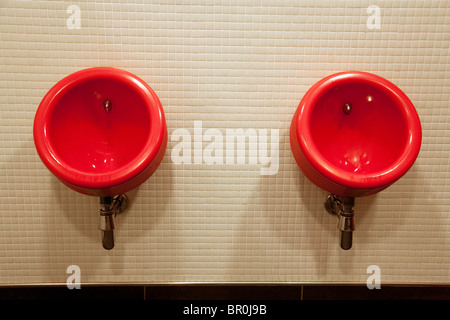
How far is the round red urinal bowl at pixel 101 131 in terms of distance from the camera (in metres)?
1.20

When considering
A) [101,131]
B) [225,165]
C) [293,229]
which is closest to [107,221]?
[101,131]

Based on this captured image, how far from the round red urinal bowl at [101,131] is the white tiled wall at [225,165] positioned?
0.15m

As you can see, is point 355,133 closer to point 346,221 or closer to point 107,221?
point 346,221

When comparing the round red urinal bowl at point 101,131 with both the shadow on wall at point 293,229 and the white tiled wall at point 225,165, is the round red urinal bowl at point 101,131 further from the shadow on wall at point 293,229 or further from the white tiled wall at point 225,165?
the shadow on wall at point 293,229

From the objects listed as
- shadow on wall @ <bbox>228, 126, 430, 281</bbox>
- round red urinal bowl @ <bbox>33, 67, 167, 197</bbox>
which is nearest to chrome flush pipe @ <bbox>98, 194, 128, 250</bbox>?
round red urinal bowl @ <bbox>33, 67, 167, 197</bbox>

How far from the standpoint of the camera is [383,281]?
5.30 feet

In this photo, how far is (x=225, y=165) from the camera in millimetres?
1507

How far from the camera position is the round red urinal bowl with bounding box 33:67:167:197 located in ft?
3.92

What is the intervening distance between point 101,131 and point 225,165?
482 millimetres

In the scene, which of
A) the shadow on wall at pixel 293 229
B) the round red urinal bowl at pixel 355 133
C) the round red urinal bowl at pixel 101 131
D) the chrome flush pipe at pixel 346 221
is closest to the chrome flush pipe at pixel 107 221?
the round red urinal bowl at pixel 101 131

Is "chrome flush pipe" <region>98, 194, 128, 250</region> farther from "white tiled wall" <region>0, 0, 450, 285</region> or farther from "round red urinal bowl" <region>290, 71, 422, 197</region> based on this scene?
"round red urinal bowl" <region>290, 71, 422, 197</region>

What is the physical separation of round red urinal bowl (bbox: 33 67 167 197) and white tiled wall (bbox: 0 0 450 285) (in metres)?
0.15
